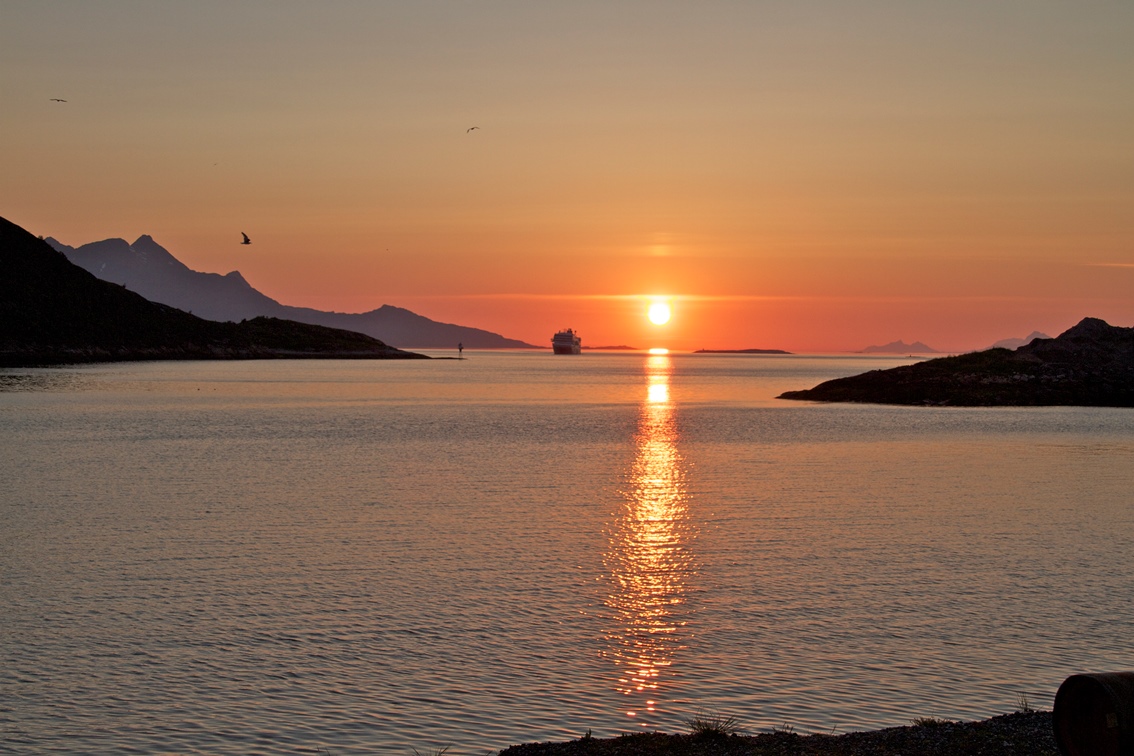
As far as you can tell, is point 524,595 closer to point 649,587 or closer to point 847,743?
point 649,587

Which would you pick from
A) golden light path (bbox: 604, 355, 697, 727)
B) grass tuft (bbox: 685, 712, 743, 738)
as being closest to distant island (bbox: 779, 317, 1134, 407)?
golden light path (bbox: 604, 355, 697, 727)

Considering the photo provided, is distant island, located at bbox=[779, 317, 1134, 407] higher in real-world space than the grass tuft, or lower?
higher

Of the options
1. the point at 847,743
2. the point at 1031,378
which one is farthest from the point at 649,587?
the point at 1031,378

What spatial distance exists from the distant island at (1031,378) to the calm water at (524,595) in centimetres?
4548

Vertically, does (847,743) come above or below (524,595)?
above

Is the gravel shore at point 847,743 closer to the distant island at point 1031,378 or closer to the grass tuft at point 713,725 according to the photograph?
the grass tuft at point 713,725

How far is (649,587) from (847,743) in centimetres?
834

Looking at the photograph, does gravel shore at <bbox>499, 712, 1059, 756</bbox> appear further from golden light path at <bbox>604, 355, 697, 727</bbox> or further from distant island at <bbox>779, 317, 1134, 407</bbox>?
distant island at <bbox>779, 317, 1134, 407</bbox>

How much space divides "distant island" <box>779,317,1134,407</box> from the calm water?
149 ft

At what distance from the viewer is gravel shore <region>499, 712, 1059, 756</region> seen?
9938 millimetres

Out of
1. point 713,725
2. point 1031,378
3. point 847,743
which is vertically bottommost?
point 713,725

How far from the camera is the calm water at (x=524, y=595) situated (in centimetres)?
1194

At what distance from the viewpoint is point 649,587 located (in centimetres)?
1853

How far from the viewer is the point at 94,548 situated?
21391mm
